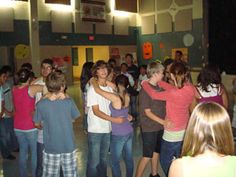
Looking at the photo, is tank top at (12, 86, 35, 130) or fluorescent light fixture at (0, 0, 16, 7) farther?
fluorescent light fixture at (0, 0, 16, 7)

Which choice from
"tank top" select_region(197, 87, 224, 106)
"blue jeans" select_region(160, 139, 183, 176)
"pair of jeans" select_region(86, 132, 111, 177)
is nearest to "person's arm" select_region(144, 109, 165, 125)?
"blue jeans" select_region(160, 139, 183, 176)

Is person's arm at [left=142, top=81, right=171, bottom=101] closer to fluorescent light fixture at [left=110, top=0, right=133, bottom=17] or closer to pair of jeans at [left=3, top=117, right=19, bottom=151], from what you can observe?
pair of jeans at [left=3, top=117, right=19, bottom=151]

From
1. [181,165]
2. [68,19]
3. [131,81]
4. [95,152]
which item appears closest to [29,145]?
[95,152]

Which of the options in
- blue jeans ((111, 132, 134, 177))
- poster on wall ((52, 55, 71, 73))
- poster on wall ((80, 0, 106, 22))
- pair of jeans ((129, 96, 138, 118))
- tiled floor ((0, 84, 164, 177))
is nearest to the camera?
blue jeans ((111, 132, 134, 177))

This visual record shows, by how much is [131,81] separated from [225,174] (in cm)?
596

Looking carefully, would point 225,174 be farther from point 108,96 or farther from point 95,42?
point 95,42

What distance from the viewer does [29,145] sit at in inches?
145

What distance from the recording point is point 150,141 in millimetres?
3533

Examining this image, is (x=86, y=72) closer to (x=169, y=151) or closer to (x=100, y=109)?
(x=100, y=109)

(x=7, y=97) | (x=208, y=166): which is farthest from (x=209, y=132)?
(x=7, y=97)

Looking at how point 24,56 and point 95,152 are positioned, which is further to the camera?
point 24,56

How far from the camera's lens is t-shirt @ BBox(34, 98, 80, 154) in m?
2.90

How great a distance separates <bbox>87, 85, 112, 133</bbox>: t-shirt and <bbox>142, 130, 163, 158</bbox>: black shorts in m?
0.43

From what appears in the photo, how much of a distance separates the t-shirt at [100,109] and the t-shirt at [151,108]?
377mm
